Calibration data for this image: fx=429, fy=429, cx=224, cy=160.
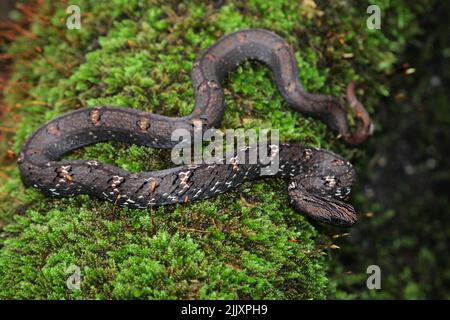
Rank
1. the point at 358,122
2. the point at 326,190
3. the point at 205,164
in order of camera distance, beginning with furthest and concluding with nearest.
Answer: the point at 358,122 → the point at 326,190 → the point at 205,164

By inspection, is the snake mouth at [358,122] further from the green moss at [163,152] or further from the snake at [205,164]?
the green moss at [163,152]

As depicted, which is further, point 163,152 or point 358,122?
point 358,122

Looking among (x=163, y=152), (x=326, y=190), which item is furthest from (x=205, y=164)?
(x=326, y=190)

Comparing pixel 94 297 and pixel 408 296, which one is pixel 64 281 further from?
pixel 408 296

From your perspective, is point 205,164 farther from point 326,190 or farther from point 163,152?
point 326,190

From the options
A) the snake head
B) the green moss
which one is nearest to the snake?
the snake head

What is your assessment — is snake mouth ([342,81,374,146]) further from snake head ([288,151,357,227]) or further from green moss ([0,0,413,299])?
snake head ([288,151,357,227])

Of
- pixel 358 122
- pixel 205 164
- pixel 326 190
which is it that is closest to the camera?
pixel 205 164

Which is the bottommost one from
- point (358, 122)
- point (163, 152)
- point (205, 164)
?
point (205, 164)

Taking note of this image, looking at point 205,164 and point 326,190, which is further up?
point 205,164
